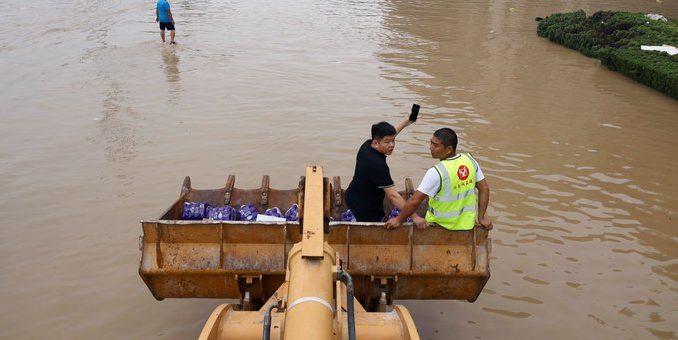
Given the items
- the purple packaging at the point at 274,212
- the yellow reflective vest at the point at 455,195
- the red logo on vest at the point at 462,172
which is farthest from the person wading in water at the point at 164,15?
the red logo on vest at the point at 462,172

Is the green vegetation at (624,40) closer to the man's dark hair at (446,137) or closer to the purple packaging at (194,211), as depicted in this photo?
the man's dark hair at (446,137)

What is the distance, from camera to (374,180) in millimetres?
5551

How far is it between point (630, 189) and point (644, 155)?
1.94 meters

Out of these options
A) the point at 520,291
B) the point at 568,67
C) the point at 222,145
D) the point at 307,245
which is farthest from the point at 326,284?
the point at 568,67

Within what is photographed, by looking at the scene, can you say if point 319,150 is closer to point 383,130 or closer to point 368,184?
point 368,184

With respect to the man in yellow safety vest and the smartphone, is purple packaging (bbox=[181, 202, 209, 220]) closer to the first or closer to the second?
the man in yellow safety vest

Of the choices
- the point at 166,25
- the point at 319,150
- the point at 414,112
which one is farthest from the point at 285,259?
the point at 166,25

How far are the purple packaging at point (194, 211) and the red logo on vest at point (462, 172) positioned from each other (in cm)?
319

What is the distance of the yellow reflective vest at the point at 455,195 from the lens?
5160 mm

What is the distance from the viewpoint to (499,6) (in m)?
31.6

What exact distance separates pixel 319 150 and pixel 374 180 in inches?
217

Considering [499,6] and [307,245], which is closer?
[307,245]

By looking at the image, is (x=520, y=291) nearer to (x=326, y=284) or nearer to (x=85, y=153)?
(x=326, y=284)

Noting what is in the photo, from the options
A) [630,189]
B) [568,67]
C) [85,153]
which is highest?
[568,67]
